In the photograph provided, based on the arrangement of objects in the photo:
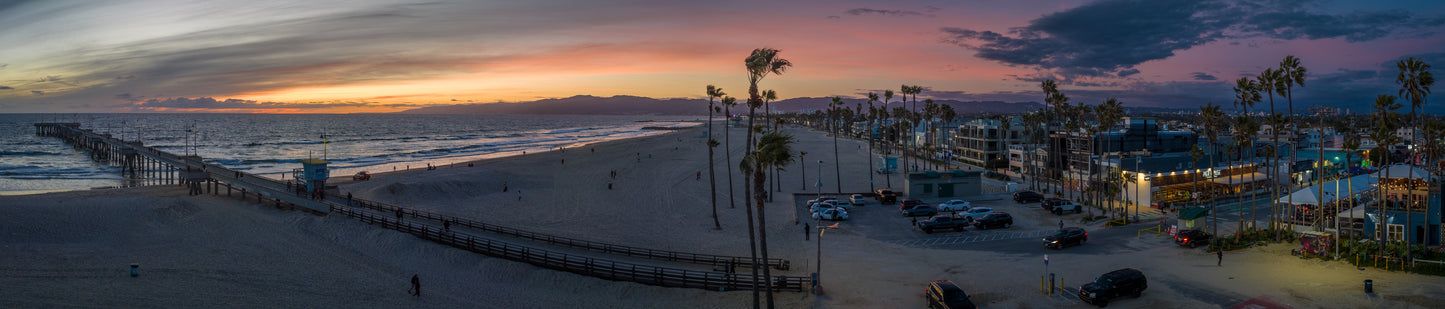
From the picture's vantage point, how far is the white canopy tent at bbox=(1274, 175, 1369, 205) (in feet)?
114

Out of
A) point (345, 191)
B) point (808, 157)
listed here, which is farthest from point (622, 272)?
point (808, 157)

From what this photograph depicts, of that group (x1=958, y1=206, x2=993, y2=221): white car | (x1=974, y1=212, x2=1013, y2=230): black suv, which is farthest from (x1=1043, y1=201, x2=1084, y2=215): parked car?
(x1=974, y1=212, x2=1013, y2=230): black suv

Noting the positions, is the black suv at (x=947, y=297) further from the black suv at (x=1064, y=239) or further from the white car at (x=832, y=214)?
the white car at (x=832, y=214)

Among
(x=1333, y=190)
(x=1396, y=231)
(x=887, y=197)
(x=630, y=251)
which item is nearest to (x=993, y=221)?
(x=887, y=197)

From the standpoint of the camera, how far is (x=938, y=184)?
5300cm

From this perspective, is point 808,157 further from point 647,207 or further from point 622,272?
point 622,272

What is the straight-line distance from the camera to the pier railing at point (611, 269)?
26.4 meters

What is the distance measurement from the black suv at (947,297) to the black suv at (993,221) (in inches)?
Answer: 714

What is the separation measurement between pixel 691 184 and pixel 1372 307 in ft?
158

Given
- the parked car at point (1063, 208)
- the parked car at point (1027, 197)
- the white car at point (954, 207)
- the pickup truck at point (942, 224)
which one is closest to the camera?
the pickup truck at point (942, 224)

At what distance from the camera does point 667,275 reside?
27.3 meters

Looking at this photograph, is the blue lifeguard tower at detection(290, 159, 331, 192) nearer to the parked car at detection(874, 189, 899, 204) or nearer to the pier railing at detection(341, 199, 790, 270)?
the pier railing at detection(341, 199, 790, 270)

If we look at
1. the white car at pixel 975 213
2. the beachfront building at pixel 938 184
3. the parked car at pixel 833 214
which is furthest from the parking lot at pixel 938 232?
the white car at pixel 975 213

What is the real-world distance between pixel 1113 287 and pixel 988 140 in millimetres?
68588
